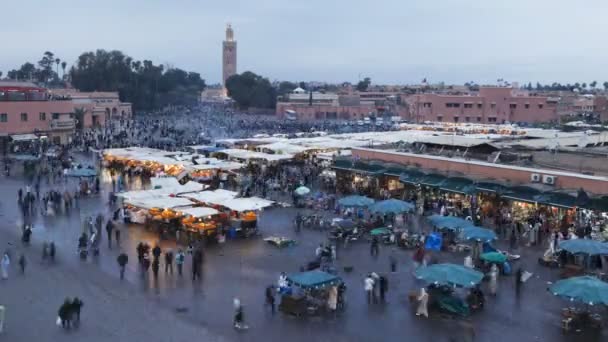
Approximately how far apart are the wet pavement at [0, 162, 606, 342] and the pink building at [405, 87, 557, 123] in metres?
52.7

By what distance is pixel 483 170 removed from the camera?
22234mm

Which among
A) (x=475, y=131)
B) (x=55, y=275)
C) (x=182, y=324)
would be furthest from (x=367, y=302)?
(x=475, y=131)

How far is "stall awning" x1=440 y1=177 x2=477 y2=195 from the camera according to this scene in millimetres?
21312

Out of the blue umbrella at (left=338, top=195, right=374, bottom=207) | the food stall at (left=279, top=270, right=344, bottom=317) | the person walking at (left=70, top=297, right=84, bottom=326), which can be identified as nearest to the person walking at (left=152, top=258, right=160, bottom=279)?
the person walking at (left=70, top=297, right=84, bottom=326)

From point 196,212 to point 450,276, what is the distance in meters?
8.31

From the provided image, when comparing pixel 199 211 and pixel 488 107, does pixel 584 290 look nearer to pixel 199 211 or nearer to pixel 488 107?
pixel 199 211

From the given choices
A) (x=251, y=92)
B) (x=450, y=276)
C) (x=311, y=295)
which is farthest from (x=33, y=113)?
(x=251, y=92)

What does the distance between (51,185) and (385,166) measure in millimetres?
13973

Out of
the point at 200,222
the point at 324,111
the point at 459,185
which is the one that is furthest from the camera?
the point at 324,111

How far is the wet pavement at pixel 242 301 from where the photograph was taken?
10.9 m

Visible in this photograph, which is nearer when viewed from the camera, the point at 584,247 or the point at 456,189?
the point at 584,247

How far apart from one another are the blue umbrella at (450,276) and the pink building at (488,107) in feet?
190

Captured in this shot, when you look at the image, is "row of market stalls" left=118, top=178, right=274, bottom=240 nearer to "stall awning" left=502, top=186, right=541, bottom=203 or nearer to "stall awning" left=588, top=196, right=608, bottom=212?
"stall awning" left=502, top=186, right=541, bottom=203

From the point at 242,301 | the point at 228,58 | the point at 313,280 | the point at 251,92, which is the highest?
the point at 228,58
